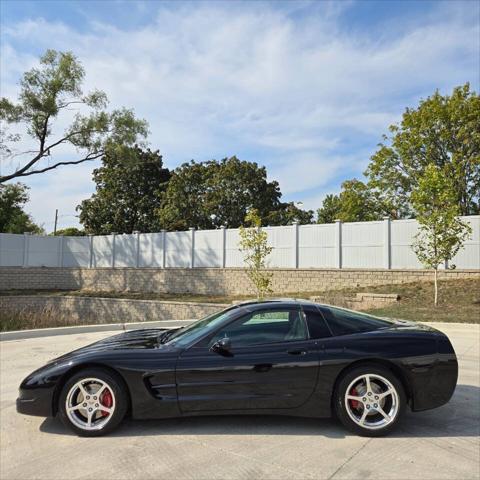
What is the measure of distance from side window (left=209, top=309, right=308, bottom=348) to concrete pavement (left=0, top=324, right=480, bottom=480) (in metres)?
0.84

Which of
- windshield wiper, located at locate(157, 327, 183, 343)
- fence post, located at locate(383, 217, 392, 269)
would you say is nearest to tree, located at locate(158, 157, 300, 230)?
fence post, located at locate(383, 217, 392, 269)

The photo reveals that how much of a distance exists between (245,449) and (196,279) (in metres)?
24.6

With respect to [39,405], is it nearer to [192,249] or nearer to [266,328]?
[266,328]

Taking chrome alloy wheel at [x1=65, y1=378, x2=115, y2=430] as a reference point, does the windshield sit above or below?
above

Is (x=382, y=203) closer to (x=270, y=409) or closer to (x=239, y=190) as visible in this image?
(x=239, y=190)

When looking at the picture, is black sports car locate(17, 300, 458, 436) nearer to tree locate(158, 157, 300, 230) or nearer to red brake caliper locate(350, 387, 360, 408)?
red brake caliper locate(350, 387, 360, 408)

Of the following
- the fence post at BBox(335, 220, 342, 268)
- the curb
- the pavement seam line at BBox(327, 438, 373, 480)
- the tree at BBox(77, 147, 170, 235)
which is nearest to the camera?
the pavement seam line at BBox(327, 438, 373, 480)

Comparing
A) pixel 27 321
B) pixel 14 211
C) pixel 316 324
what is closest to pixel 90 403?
pixel 316 324

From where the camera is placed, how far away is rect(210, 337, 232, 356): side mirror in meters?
4.41

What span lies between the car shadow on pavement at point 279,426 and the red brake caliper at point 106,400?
214 millimetres

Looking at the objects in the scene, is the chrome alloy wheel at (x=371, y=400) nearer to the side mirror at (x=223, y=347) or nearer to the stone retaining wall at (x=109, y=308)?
the side mirror at (x=223, y=347)

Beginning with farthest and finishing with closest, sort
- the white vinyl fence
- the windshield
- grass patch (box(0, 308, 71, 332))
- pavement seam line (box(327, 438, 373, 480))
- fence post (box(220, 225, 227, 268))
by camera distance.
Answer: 1. fence post (box(220, 225, 227, 268))
2. the white vinyl fence
3. grass patch (box(0, 308, 71, 332))
4. the windshield
5. pavement seam line (box(327, 438, 373, 480))

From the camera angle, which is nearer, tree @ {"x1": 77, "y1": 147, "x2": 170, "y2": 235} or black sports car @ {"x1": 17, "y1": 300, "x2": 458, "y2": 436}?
black sports car @ {"x1": 17, "y1": 300, "x2": 458, "y2": 436}

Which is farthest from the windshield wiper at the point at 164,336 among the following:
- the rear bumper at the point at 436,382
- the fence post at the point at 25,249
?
the fence post at the point at 25,249
